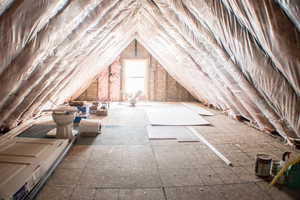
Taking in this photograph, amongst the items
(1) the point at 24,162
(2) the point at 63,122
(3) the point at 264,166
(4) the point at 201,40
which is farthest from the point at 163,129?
(1) the point at 24,162

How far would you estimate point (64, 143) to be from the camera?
2779 mm

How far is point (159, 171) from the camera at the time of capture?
2342mm

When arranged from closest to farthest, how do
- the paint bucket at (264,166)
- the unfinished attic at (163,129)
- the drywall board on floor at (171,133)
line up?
the unfinished attic at (163,129)
the paint bucket at (264,166)
the drywall board on floor at (171,133)

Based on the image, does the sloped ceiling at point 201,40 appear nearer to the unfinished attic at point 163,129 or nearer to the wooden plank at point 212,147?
the unfinished attic at point 163,129

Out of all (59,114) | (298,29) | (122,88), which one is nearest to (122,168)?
(59,114)

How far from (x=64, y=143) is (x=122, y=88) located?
5930 mm

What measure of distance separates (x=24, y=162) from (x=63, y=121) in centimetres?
89

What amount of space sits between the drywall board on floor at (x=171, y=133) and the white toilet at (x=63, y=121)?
1.25m

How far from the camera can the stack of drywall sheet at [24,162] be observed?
5.31 feet

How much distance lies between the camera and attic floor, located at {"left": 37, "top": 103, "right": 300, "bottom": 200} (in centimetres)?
189

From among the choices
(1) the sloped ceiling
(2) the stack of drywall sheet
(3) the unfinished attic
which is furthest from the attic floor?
(1) the sloped ceiling

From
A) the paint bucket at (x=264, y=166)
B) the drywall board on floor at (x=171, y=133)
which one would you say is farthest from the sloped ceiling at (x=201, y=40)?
the drywall board on floor at (x=171, y=133)

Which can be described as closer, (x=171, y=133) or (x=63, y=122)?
(x=63, y=122)

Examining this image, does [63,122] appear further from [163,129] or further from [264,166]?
[264,166]
